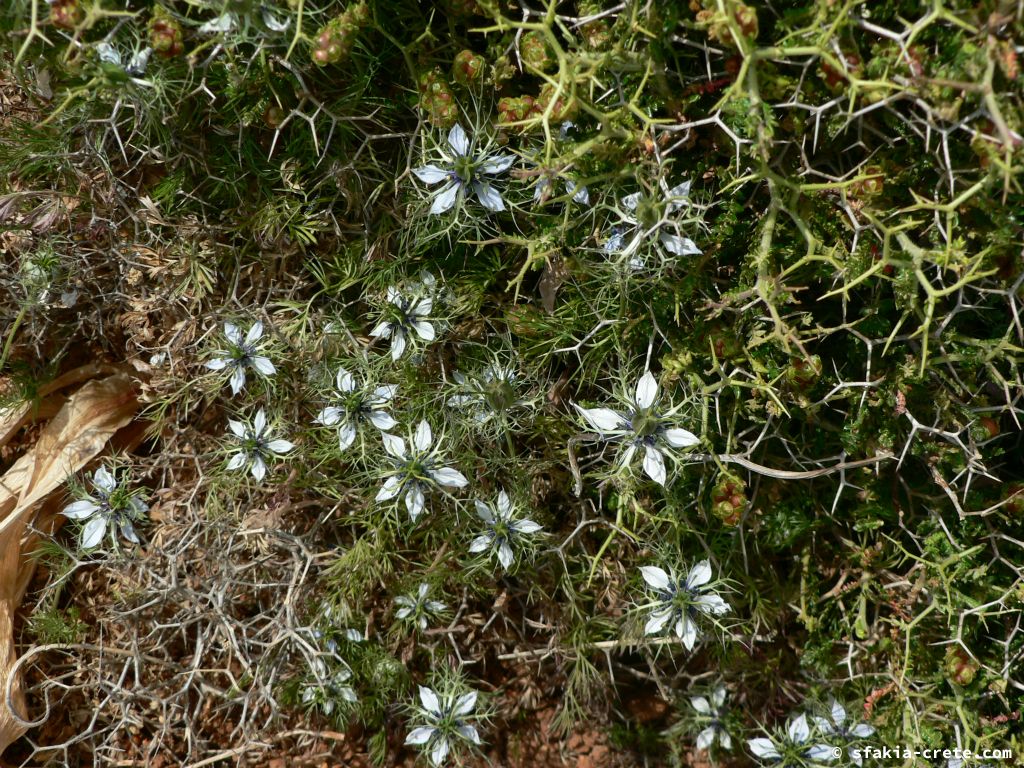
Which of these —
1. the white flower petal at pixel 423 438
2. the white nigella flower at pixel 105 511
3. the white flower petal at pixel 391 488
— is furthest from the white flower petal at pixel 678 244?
the white nigella flower at pixel 105 511

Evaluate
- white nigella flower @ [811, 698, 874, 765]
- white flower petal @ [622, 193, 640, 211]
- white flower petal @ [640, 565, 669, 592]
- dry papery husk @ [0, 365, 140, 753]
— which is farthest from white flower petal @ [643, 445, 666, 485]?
dry papery husk @ [0, 365, 140, 753]

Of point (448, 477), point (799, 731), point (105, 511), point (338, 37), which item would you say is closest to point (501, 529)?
point (448, 477)

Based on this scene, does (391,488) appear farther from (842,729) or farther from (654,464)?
(842,729)

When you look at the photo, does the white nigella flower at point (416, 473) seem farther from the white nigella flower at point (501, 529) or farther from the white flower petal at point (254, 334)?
the white flower petal at point (254, 334)

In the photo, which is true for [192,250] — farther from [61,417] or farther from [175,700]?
[175,700]

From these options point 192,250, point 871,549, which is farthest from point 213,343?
point 871,549
